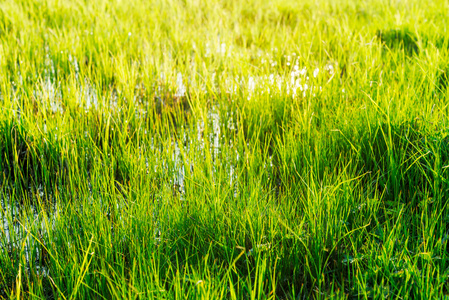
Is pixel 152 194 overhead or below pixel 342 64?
below

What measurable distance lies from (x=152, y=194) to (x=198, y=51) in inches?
79.4

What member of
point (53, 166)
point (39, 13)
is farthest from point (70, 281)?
point (39, 13)

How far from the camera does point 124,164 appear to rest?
2.09 meters

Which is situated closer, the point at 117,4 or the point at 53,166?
the point at 53,166

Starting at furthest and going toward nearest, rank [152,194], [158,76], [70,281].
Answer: [158,76]
[152,194]
[70,281]

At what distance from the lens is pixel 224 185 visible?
185cm

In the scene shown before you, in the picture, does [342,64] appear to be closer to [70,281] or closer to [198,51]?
[198,51]

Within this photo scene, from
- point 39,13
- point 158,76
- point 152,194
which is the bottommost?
point 152,194

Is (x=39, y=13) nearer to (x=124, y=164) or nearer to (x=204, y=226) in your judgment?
(x=124, y=164)

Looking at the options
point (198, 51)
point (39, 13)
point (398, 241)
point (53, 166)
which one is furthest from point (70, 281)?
point (39, 13)

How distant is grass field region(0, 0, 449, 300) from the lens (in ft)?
4.59

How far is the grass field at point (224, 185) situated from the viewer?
4.59 feet

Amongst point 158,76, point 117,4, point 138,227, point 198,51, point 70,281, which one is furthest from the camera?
point 117,4

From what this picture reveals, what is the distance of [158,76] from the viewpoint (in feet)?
9.93
